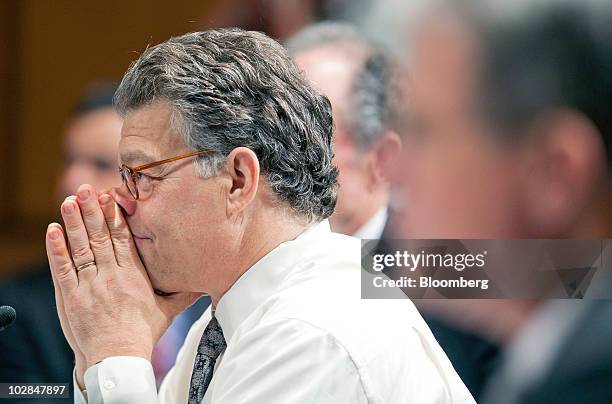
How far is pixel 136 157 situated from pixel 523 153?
102 cm

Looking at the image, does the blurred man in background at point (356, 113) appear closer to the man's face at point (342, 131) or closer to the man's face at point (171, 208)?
the man's face at point (342, 131)

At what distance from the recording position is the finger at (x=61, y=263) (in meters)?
1.73

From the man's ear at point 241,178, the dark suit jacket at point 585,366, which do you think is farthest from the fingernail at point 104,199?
the dark suit jacket at point 585,366

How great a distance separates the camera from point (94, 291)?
5.63 feet

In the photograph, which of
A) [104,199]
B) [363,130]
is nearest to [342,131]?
[363,130]

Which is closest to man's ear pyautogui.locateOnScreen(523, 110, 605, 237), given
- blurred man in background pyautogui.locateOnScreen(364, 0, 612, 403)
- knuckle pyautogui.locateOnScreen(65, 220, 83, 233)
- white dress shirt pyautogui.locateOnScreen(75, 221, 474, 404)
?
blurred man in background pyautogui.locateOnScreen(364, 0, 612, 403)

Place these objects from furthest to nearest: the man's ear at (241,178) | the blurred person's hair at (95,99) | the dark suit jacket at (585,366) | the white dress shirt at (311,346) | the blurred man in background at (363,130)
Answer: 1. the blurred person's hair at (95,99)
2. the blurred man in background at (363,130)
3. the dark suit jacket at (585,366)
4. the man's ear at (241,178)
5. the white dress shirt at (311,346)

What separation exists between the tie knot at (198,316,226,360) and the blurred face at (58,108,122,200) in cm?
91

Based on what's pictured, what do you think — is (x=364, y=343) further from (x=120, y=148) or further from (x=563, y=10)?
(x=563, y=10)

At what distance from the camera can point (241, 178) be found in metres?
1.70

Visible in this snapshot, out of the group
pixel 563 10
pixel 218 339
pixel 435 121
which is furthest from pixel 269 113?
pixel 563 10

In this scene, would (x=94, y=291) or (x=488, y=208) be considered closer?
(x=94, y=291)

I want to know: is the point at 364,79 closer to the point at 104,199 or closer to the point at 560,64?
the point at 560,64

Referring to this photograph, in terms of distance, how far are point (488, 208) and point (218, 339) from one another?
88 centimetres
